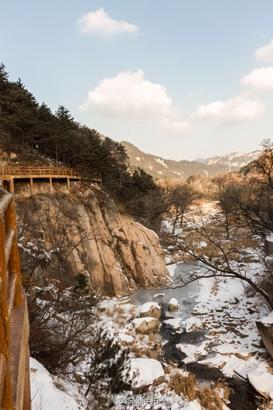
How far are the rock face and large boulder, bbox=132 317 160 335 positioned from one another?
5562 millimetres

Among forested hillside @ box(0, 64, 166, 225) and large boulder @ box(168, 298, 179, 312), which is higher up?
A: forested hillside @ box(0, 64, 166, 225)

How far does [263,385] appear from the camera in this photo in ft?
36.7

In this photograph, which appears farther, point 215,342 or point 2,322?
point 215,342

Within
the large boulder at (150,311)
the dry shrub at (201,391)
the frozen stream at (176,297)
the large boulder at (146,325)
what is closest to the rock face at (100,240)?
the frozen stream at (176,297)

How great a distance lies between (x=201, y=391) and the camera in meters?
11.2

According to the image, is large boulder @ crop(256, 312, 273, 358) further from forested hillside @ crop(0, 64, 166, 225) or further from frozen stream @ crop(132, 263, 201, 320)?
forested hillside @ crop(0, 64, 166, 225)

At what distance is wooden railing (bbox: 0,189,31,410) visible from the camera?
4.80ft

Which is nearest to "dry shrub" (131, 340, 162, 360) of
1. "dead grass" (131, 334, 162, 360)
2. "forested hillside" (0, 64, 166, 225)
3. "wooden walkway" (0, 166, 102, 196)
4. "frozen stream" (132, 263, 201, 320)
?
"dead grass" (131, 334, 162, 360)

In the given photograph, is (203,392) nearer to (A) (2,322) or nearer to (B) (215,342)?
(B) (215,342)

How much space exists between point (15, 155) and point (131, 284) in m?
14.9

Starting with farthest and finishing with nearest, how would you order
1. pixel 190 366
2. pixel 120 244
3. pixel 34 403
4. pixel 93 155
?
1. pixel 93 155
2. pixel 120 244
3. pixel 190 366
4. pixel 34 403

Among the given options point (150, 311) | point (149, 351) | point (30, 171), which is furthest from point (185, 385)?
point (30, 171)

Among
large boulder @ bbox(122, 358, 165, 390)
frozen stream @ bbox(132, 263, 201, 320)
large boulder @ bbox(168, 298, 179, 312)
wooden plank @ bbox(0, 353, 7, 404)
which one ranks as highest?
wooden plank @ bbox(0, 353, 7, 404)

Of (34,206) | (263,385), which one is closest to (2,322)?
(263,385)
